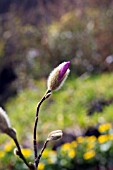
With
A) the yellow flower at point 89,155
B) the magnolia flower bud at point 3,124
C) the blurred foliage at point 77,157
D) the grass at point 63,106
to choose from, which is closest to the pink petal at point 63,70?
the magnolia flower bud at point 3,124

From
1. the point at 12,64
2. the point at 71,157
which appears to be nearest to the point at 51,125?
the point at 71,157

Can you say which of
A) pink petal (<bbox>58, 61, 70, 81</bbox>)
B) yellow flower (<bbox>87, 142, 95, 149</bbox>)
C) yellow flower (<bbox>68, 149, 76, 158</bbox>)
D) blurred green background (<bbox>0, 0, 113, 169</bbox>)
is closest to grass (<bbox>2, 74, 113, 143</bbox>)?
blurred green background (<bbox>0, 0, 113, 169</bbox>)

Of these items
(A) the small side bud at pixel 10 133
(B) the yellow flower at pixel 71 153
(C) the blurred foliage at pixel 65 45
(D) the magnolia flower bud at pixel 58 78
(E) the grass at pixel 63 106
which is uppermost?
(C) the blurred foliage at pixel 65 45

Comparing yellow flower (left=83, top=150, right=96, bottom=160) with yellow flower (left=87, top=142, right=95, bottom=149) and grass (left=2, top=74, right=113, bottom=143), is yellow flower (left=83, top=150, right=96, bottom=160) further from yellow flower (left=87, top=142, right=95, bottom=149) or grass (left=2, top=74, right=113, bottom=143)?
grass (left=2, top=74, right=113, bottom=143)

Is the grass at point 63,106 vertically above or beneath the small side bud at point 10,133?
above

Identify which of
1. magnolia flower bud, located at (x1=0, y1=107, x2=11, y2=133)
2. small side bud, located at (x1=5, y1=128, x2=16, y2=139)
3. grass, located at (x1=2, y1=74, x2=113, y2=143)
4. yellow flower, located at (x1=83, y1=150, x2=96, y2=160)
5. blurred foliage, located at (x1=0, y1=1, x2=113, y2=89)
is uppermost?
blurred foliage, located at (x1=0, y1=1, x2=113, y2=89)

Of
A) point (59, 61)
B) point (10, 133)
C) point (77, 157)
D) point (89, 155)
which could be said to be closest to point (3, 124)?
point (10, 133)

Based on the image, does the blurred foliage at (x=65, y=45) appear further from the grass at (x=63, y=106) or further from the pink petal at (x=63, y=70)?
the pink petal at (x=63, y=70)

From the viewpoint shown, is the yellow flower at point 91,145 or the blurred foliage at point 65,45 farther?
the blurred foliage at point 65,45
